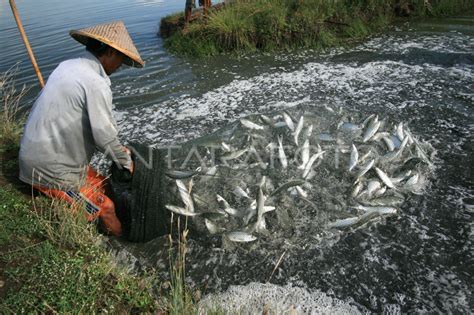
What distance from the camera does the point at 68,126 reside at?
3.29 m

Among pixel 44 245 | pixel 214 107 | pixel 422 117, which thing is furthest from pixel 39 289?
pixel 422 117

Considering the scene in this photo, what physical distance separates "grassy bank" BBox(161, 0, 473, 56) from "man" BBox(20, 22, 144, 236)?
7244 millimetres

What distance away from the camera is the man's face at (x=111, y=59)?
3291 millimetres

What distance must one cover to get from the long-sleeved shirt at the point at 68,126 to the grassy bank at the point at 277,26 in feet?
24.5

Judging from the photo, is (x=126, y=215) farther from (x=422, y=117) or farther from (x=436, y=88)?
(x=436, y=88)

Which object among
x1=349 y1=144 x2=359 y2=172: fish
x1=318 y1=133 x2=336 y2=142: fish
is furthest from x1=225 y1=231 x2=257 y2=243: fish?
x1=318 y1=133 x2=336 y2=142: fish

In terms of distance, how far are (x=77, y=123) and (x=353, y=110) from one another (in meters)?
4.85

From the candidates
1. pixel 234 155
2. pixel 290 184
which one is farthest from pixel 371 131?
pixel 234 155

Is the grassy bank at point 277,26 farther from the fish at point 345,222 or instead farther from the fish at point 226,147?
the fish at point 345,222

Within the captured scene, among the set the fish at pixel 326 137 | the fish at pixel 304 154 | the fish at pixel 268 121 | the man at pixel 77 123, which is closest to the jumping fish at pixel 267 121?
the fish at pixel 268 121

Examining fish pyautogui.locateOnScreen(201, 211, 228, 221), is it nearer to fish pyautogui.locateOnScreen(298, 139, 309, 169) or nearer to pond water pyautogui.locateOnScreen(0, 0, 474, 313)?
pond water pyautogui.locateOnScreen(0, 0, 474, 313)

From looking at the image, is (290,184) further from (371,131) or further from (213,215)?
(371,131)

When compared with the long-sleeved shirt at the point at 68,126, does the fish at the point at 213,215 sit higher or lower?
lower

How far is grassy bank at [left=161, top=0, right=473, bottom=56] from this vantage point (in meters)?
9.98
